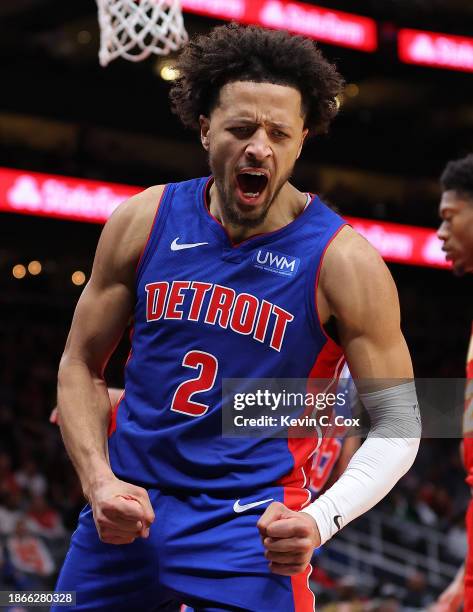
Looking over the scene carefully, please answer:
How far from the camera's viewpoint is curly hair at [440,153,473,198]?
4.71 meters

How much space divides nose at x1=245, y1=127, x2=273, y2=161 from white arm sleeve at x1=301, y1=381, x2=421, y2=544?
67 cm

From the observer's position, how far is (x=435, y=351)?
16.5 metres

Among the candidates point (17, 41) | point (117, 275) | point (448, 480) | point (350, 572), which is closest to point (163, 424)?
point (117, 275)

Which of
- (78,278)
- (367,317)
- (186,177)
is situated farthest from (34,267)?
(367,317)

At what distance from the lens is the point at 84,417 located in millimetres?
2854

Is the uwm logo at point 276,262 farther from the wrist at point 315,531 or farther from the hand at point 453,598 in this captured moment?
the hand at point 453,598

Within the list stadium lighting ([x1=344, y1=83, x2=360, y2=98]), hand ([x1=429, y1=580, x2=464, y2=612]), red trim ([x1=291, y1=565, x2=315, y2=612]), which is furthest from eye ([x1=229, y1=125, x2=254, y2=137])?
stadium lighting ([x1=344, y1=83, x2=360, y2=98])

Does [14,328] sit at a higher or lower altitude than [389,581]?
higher

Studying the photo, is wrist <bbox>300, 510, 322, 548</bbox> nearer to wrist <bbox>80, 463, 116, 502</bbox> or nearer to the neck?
wrist <bbox>80, 463, 116, 502</bbox>

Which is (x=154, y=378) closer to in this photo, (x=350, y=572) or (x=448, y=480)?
(x=350, y=572)

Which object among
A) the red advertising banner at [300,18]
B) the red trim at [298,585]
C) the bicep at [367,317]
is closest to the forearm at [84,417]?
the red trim at [298,585]

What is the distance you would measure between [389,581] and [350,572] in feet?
1.59

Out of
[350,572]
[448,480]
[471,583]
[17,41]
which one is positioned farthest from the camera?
[17,41]

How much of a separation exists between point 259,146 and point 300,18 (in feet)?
30.3
